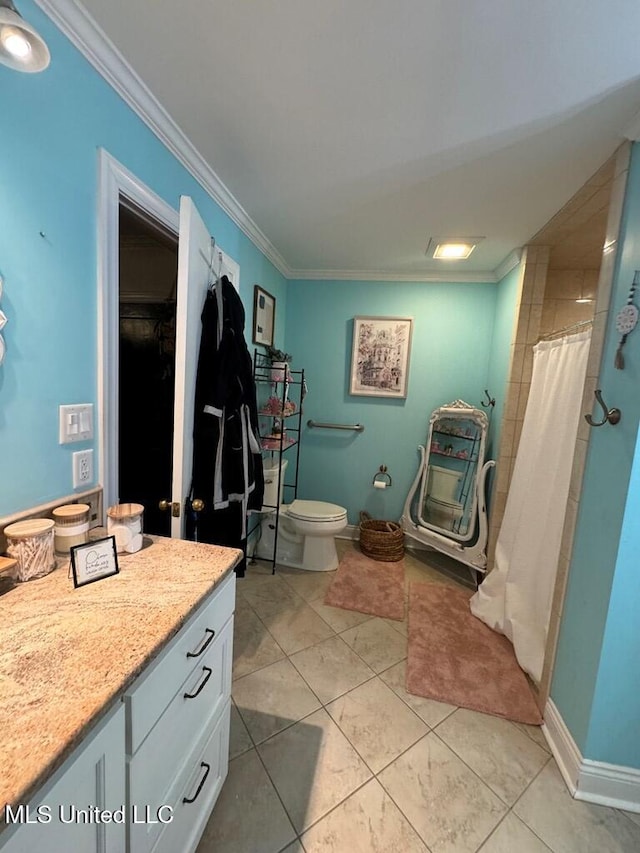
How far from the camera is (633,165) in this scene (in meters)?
1.33

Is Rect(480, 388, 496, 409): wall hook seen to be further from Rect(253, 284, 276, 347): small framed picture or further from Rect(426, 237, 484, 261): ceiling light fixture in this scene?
Rect(253, 284, 276, 347): small framed picture

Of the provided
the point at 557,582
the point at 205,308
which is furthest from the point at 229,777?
the point at 205,308

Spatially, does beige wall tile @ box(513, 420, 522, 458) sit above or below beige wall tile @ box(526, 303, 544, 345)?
below

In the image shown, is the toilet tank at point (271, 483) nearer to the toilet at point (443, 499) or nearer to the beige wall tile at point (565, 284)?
the toilet at point (443, 499)

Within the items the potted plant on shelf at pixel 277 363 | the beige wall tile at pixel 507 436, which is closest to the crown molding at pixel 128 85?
the potted plant on shelf at pixel 277 363

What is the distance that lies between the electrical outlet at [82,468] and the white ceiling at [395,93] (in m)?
1.27

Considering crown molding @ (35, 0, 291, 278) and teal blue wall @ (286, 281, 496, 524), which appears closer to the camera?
crown molding @ (35, 0, 291, 278)

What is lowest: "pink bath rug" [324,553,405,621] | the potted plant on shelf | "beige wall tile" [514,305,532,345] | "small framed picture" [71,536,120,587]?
"pink bath rug" [324,553,405,621]

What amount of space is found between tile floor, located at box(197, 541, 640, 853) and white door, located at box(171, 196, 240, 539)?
35.6 inches

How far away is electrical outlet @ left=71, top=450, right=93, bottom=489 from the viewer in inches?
46.4

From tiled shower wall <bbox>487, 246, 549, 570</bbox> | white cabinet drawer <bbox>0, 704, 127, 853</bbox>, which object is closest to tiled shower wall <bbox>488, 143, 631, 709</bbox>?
tiled shower wall <bbox>487, 246, 549, 570</bbox>

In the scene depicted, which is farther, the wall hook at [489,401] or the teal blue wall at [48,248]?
the wall hook at [489,401]

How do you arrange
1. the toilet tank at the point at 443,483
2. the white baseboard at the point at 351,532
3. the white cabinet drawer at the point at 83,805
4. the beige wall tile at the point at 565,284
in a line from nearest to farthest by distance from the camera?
the white cabinet drawer at the point at 83,805
the beige wall tile at the point at 565,284
the toilet tank at the point at 443,483
the white baseboard at the point at 351,532

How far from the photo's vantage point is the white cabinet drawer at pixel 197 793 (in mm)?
888
